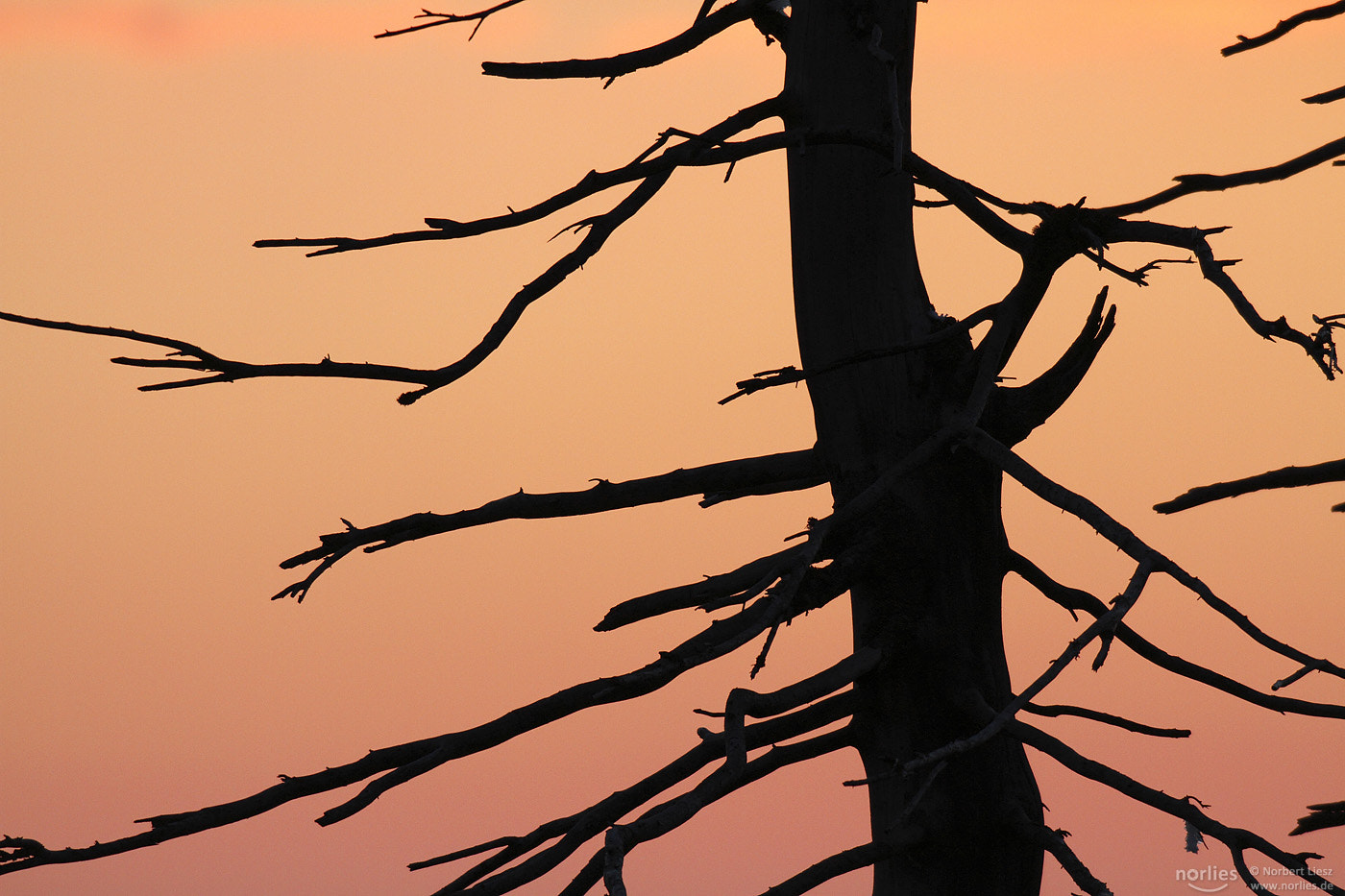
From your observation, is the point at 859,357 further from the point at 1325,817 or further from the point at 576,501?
the point at 1325,817

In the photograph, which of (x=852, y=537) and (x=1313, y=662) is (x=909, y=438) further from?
(x=1313, y=662)

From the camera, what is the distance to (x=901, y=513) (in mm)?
4949

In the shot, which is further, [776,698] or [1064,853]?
[1064,853]

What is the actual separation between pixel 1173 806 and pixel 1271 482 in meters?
2.36

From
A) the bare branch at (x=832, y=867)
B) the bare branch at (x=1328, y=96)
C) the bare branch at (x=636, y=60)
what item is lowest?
the bare branch at (x=832, y=867)

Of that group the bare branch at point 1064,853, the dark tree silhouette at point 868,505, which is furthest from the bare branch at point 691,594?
the bare branch at point 1064,853

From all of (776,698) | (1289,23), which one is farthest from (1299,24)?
(776,698)

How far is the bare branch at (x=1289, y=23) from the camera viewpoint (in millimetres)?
2279

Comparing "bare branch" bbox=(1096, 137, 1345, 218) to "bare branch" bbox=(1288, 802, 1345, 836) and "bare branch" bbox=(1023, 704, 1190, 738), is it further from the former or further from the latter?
"bare branch" bbox=(1023, 704, 1190, 738)

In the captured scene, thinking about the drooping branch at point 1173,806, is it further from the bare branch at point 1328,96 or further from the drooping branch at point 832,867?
the bare branch at point 1328,96

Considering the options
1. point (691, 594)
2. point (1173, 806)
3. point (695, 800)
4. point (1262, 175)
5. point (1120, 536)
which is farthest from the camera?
point (691, 594)

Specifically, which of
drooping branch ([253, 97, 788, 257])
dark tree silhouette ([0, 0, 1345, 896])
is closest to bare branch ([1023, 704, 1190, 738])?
dark tree silhouette ([0, 0, 1345, 896])

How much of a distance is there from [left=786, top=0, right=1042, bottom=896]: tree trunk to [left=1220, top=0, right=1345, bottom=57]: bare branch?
2.62 m

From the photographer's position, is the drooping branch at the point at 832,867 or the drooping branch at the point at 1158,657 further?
the drooping branch at the point at 832,867
